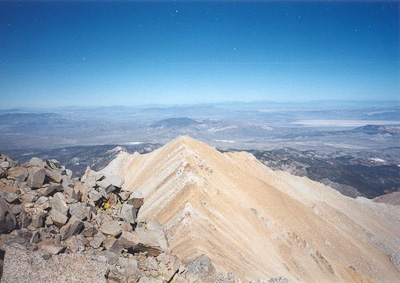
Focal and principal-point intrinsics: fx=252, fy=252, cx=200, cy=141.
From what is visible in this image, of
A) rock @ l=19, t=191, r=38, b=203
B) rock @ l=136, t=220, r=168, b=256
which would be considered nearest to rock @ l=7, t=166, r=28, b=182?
rock @ l=19, t=191, r=38, b=203

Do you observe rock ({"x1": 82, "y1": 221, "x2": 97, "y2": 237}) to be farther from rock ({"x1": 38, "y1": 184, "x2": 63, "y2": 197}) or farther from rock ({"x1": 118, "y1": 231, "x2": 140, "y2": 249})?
rock ({"x1": 38, "y1": 184, "x2": 63, "y2": 197})

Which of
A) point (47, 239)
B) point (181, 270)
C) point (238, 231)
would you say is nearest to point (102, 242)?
point (47, 239)

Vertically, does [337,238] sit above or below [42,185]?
below

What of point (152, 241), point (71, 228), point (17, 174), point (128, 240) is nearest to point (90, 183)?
point (17, 174)

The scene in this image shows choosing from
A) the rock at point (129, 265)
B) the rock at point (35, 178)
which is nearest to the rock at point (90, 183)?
the rock at point (35, 178)

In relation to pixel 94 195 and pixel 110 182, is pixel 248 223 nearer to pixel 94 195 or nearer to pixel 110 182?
pixel 110 182

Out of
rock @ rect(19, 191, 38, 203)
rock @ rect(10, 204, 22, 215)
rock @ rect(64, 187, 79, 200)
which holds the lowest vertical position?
rock @ rect(64, 187, 79, 200)

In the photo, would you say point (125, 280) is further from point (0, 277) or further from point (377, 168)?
point (377, 168)
